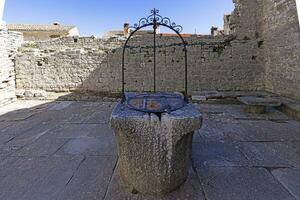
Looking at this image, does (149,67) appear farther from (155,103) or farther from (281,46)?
(155,103)

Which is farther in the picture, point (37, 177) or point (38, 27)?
point (38, 27)

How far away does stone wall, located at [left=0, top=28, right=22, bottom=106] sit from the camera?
7.39 meters

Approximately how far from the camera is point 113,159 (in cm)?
341

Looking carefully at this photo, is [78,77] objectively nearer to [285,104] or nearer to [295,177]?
[285,104]

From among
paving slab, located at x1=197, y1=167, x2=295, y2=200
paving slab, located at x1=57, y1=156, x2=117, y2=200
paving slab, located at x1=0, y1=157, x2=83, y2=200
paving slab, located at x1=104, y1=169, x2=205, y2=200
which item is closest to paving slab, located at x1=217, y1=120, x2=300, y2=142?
paving slab, located at x1=197, y1=167, x2=295, y2=200

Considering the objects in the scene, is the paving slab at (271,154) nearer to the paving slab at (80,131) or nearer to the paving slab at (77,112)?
the paving slab at (80,131)

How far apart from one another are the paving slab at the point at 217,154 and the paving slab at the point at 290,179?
398mm

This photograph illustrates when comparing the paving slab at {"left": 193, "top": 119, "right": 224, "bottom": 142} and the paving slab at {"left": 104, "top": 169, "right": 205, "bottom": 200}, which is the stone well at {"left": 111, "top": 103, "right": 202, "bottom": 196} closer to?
the paving slab at {"left": 104, "top": 169, "right": 205, "bottom": 200}

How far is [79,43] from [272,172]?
25.6ft

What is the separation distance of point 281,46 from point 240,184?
5850mm

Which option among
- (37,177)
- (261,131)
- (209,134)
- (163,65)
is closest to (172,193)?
(37,177)

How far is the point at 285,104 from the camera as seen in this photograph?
Result: 6.16 metres

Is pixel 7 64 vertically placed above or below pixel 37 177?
above

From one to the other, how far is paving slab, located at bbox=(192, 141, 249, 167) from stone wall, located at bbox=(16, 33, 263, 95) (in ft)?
14.8
